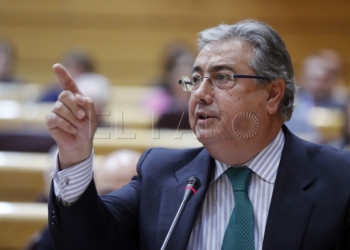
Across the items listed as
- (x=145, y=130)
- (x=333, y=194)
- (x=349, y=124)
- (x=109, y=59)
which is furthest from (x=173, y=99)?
(x=333, y=194)

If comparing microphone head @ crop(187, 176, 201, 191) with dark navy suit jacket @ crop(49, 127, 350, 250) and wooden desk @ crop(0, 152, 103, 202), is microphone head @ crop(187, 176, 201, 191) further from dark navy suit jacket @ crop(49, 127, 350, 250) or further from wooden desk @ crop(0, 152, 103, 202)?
wooden desk @ crop(0, 152, 103, 202)

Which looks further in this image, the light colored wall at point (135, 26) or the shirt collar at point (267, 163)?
the light colored wall at point (135, 26)

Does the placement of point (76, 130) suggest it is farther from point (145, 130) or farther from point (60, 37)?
point (60, 37)

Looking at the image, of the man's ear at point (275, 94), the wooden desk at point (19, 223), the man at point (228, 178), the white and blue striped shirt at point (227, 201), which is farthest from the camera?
the wooden desk at point (19, 223)

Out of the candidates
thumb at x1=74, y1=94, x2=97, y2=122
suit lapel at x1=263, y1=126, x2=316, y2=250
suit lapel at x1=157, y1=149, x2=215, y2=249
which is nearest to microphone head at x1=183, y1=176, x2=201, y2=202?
suit lapel at x1=157, y1=149, x2=215, y2=249

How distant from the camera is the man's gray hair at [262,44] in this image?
183 centimetres

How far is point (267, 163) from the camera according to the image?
1843mm

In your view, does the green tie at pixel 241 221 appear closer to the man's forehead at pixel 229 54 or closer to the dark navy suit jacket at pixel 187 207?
the dark navy suit jacket at pixel 187 207

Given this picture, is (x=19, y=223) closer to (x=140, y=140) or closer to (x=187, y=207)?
(x=140, y=140)

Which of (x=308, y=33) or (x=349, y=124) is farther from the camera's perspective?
(x=308, y=33)

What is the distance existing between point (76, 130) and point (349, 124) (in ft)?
7.65

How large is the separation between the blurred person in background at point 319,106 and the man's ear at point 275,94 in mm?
2046

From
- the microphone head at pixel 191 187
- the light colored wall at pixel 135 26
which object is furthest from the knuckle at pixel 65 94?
the light colored wall at pixel 135 26

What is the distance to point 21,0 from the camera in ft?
21.4
